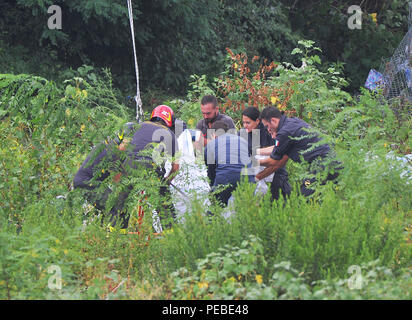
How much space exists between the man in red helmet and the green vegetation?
0.52 ft

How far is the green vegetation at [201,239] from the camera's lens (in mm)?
3582

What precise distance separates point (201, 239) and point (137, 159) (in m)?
1.78

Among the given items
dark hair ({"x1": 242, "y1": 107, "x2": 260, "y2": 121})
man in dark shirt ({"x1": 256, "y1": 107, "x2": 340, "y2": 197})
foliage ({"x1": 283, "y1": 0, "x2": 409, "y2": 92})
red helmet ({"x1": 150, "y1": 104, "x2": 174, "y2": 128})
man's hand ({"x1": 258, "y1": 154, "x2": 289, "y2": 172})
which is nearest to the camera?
man in dark shirt ({"x1": 256, "y1": 107, "x2": 340, "y2": 197})

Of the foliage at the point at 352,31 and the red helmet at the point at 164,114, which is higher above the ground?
the foliage at the point at 352,31

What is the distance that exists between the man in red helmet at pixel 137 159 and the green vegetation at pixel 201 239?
159mm

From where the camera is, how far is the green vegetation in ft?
11.8

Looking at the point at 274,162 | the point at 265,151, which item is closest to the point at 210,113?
the point at 265,151

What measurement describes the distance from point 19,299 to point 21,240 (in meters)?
0.53

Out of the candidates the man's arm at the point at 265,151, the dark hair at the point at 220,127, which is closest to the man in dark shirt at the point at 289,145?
the man's arm at the point at 265,151

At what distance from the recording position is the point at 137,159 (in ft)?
18.3

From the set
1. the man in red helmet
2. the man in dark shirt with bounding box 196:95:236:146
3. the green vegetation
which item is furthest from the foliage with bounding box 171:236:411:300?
the man in dark shirt with bounding box 196:95:236:146

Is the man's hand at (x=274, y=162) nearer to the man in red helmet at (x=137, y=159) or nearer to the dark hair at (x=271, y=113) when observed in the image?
the dark hair at (x=271, y=113)

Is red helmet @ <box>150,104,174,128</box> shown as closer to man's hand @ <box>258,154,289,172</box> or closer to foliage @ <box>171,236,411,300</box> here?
man's hand @ <box>258,154,289,172</box>

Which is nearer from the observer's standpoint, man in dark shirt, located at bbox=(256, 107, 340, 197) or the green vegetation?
the green vegetation
